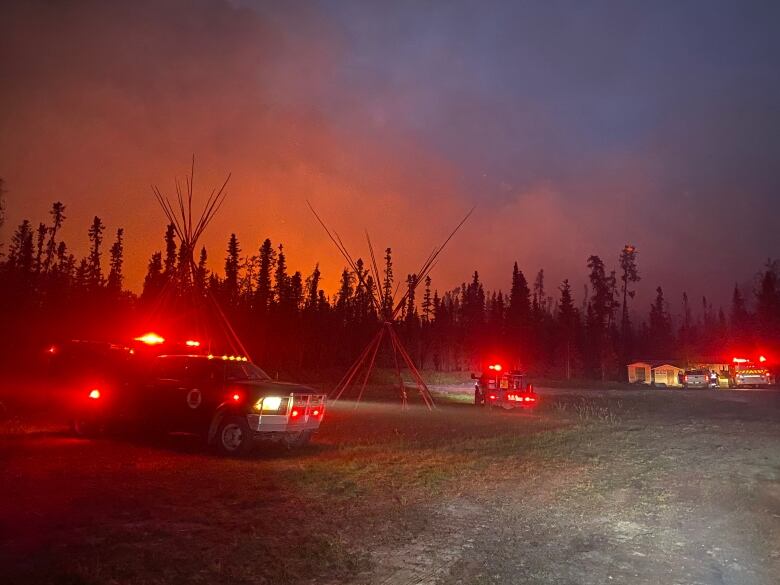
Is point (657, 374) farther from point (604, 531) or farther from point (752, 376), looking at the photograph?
point (604, 531)

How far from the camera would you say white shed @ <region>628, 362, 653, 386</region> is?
7069cm

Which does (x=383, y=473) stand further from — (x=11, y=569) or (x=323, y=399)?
(x=11, y=569)

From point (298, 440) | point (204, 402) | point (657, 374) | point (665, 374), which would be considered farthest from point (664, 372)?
point (204, 402)

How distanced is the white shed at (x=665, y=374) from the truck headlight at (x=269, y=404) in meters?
63.5

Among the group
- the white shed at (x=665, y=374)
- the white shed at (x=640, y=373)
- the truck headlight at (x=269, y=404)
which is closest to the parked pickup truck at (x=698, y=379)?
the white shed at (x=665, y=374)

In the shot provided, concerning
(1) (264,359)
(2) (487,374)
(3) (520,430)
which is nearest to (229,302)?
(1) (264,359)

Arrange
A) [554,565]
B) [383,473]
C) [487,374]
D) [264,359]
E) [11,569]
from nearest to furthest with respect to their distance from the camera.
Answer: [11,569], [554,565], [383,473], [487,374], [264,359]

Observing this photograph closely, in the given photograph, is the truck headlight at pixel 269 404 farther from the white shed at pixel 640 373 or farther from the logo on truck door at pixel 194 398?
the white shed at pixel 640 373

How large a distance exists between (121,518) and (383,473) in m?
4.52

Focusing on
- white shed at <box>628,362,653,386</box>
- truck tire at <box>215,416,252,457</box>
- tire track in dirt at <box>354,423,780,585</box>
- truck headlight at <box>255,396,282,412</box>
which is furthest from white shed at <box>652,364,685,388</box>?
truck tire at <box>215,416,252,457</box>

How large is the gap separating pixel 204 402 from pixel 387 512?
5626mm

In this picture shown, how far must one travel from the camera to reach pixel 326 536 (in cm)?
628

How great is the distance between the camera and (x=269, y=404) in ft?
36.9

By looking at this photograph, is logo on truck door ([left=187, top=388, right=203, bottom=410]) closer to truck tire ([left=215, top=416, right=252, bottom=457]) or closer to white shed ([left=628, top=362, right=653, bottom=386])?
truck tire ([left=215, top=416, right=252, bottom=457])
